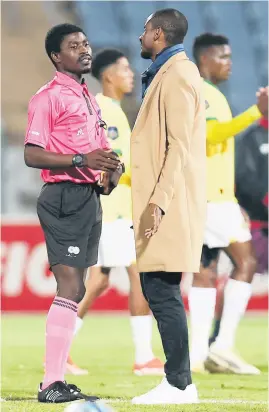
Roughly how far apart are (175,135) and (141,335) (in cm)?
256

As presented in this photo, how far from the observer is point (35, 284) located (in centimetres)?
1319

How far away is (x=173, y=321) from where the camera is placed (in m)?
5.27

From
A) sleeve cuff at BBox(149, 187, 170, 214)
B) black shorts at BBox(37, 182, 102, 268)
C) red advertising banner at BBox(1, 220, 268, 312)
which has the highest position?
sleeve cuff at BBox(149, 187, 170, 214)

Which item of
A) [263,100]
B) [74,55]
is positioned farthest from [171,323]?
[263,100]

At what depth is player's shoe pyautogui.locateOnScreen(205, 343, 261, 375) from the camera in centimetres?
741

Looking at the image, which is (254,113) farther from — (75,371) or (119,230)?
(75,371)

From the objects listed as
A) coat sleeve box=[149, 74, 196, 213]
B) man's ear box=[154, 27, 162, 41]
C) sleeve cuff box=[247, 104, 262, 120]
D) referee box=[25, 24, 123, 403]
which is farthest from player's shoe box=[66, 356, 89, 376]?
man's ear box=[154, 27, 162, 41]

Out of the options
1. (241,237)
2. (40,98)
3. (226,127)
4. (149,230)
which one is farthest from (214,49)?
(149,230)

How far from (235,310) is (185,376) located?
2512 millimetres

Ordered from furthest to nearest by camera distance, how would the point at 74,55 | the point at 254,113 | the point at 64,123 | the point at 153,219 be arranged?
the point at 254,113 → the point at 74,55 → the point at 64,123 → the point at 153,219

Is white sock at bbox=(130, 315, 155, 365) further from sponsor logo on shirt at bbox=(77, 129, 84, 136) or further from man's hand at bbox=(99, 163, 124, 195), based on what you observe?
sponsor logo on shirt at bbox=(77, 129, 84, 136)

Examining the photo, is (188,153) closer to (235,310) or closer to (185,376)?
(185,376)

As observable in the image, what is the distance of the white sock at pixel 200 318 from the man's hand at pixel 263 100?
1418mm

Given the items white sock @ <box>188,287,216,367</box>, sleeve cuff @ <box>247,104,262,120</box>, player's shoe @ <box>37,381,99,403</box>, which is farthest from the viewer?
white sock @ <box>188,287,216,367</box>
